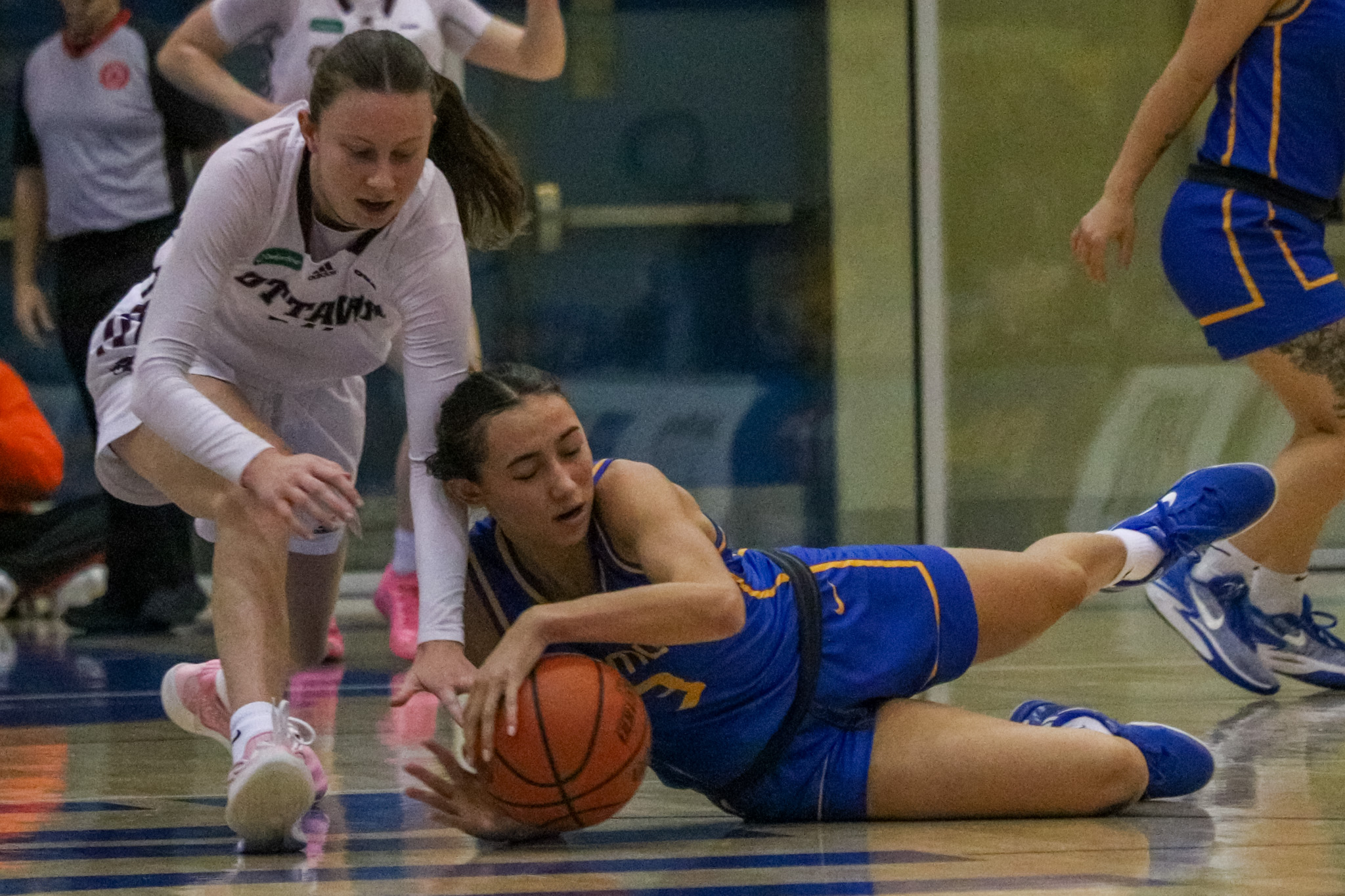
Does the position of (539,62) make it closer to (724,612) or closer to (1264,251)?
(1264,251)

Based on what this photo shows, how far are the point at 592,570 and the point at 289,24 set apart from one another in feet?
8.92

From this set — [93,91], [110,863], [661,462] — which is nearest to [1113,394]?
Answer: [661,462]

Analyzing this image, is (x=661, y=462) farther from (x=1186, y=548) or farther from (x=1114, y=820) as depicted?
(x=1114, y=820)

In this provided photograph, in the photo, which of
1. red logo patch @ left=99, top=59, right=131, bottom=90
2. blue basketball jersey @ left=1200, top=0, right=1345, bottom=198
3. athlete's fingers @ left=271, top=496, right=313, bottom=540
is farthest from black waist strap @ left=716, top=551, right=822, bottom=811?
red logo patch @ left=99, top=59, right=131, bottom=90

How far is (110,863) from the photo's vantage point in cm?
245

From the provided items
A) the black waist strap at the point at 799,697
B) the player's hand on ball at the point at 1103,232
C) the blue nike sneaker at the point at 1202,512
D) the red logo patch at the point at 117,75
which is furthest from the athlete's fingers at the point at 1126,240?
the red logo patch at the point at 117,75

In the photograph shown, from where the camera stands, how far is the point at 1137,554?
→ 3.42 meters

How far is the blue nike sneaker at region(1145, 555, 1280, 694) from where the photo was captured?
12.7ft

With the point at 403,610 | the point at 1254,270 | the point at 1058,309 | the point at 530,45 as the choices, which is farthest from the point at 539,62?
the point at 1058,309

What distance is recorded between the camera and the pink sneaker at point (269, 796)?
2447mm

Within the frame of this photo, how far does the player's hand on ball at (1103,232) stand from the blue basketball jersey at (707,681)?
4.75 feet

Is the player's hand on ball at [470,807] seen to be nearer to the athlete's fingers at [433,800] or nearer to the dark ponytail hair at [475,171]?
the athlete's fingers at [433,800]

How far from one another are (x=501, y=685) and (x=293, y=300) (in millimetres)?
1061

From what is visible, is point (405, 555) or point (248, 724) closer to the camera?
point (248, 724)
